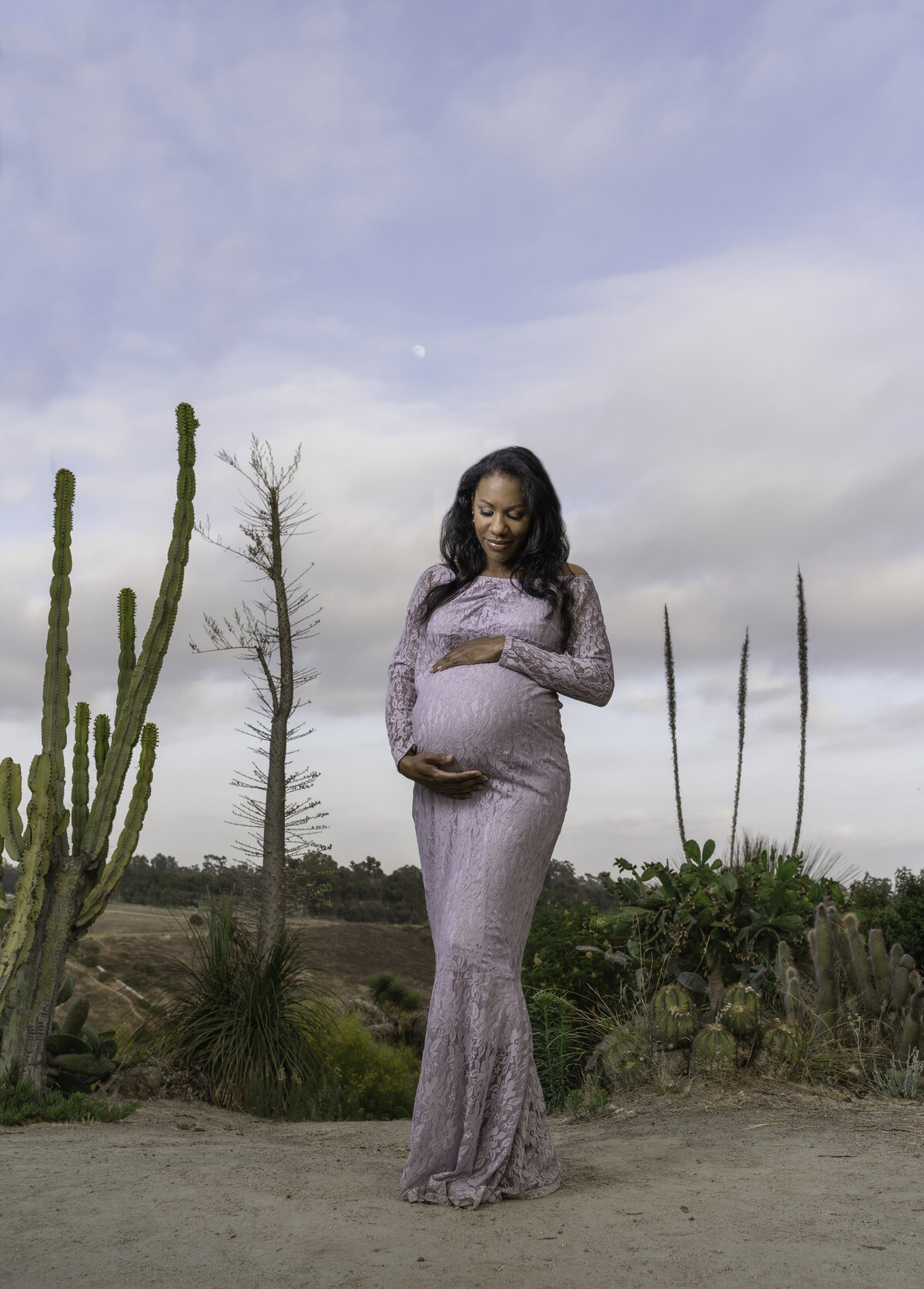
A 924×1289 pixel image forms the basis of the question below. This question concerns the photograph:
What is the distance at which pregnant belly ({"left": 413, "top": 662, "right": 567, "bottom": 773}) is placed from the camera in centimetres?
357

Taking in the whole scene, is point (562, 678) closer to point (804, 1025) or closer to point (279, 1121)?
point (804, 1025)

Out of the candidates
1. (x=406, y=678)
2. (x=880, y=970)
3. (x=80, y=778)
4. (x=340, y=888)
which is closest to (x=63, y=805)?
(x=80, y=778)

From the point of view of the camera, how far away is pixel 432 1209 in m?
3.30

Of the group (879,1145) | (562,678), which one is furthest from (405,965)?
(562,678)

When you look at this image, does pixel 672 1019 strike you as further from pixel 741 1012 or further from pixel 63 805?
pixel 63 805

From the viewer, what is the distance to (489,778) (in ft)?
11.8

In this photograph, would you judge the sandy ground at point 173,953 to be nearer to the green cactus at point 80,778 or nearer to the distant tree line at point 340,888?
the distant tree line at point 340,888

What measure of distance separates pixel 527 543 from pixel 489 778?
92cm

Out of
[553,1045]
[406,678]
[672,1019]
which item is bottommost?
[553,1045]

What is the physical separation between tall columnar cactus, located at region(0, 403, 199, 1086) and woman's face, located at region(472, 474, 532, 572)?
137 inches

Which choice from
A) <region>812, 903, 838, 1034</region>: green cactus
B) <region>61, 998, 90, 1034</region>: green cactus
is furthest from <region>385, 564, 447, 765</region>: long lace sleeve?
<region>61, 998, 90, 1034</region>: green cactus

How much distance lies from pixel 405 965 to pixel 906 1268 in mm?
14560

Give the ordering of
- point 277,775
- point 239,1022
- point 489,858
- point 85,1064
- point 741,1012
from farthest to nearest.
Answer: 1. point 277,775
2. point 239,1022
3. point 85,1064
4. point 741,1012
5. point 489,858

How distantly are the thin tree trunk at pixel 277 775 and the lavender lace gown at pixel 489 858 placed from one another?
8976 mm
